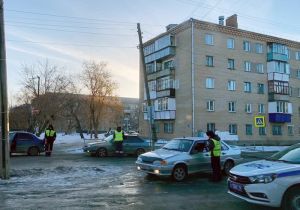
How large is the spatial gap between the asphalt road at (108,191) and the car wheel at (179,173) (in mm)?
239

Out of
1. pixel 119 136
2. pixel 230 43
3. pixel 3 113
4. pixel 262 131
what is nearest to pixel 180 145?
pixel 3 113

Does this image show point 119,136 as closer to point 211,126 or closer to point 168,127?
point 211,126

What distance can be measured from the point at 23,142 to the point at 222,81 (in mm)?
29543

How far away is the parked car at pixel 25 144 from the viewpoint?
23.2 m

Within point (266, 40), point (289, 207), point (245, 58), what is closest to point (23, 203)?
point (289, 207)

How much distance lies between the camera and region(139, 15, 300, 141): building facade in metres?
45.7

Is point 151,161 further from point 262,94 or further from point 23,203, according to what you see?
point 262,94

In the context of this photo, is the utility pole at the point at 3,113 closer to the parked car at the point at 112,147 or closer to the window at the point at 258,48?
the parked car at the point at 112,147

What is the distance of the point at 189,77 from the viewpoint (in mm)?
45469

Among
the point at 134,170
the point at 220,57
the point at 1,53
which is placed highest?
the point at 220,57

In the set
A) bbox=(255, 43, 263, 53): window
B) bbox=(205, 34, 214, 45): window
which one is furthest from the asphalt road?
bbox=(255, 43, 263, 53): window

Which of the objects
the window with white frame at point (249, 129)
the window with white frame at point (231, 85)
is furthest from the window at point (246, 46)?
the window with white frame at point (249, 129)

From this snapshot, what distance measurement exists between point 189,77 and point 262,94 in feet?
38.9

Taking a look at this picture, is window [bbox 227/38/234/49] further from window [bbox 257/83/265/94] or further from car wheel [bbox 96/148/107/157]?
car wheel [bbox 96/148/107/157]
